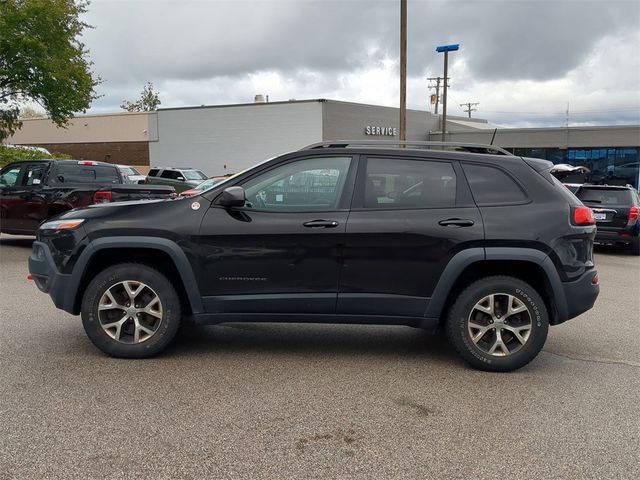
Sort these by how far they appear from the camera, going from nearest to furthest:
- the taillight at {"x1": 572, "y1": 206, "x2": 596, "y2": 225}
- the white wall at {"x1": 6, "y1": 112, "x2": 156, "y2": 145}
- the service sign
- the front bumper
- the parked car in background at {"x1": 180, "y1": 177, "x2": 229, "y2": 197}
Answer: the taillight at {"x1": 572, "y1": 206, "x2": 596, "y2": 225} < the front bumper < the parked car in background at {"x1": 180, "y1": 177, "x2": 229, "y2": 197} < the service sign < the white wall at {"x1": 6, "y1": 112, "x2": 156, "y2": 145}

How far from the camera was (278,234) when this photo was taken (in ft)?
15.8

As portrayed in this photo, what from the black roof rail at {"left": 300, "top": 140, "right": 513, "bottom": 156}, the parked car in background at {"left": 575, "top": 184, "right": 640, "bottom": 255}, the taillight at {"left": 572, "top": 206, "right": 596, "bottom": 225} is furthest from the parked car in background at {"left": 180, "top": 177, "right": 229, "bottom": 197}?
the parked car in background at {"left": 575, "top": 184, "right": 640, "bottom": 255}

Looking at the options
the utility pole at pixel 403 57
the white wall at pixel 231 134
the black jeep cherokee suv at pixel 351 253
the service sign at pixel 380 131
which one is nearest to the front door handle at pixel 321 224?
the black jeep cherokee suv at pixel 351 253

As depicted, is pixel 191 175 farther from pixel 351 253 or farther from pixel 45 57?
pixel 351 253

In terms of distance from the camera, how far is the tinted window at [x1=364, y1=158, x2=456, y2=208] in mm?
4910

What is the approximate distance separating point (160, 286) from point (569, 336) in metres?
4.15

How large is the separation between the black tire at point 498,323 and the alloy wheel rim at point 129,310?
2490 millimetres

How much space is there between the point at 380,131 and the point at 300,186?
114 ft

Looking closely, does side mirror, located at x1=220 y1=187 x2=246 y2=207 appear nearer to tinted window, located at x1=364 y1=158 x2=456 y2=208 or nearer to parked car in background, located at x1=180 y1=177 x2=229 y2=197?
parked car in background, located at x1=180 y1=177 x2=229 y2=197

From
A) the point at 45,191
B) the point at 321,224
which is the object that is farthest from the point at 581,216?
the point at 45,191

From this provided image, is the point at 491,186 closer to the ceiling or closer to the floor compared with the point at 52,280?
closer to the ceiling

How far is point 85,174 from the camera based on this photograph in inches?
458

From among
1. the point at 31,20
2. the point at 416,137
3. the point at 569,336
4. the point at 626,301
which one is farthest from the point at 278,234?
the point at 416,137

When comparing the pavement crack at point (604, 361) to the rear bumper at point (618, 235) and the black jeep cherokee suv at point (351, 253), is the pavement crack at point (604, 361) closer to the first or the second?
the black jeep cherokee suv at point (351, 253)
